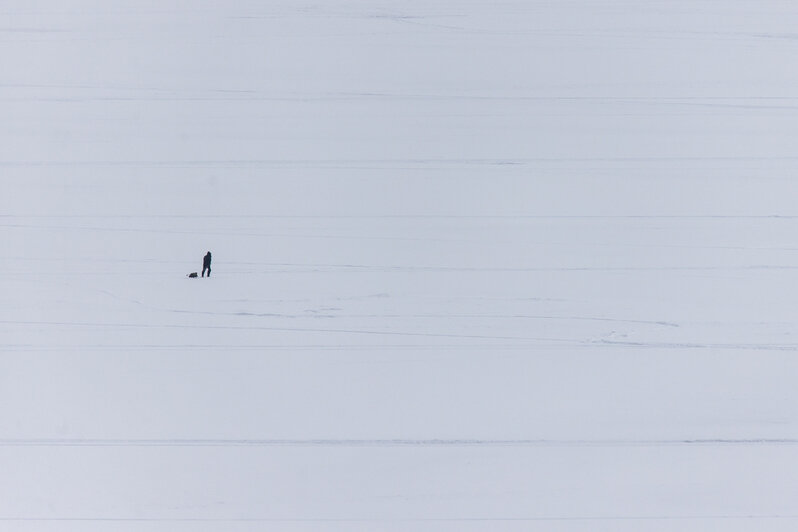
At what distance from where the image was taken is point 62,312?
3.96 feet

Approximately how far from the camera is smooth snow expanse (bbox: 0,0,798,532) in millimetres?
1135

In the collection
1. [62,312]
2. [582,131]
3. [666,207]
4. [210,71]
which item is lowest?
[62,312]

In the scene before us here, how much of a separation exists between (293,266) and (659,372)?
2.38 ft

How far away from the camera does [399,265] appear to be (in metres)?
1.23

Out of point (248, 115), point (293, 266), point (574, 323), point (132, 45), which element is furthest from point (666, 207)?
point (132, 45)

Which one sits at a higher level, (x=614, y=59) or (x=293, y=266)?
(x=614, y=59)

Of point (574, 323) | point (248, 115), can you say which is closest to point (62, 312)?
point (248, 115)

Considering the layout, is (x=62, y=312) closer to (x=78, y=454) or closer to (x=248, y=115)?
(x=78, y=454)

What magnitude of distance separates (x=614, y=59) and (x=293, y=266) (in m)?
0.78

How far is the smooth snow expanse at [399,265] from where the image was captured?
3.72ft

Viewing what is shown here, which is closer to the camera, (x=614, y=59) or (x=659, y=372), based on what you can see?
(x=659, y=372)

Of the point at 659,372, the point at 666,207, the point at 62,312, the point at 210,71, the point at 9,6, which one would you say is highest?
the point at 9,6

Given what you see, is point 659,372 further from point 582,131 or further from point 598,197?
A: point 582,131

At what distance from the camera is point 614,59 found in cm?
129
